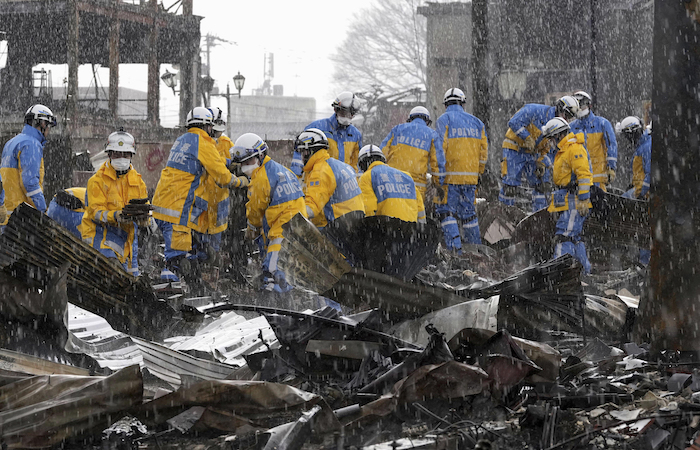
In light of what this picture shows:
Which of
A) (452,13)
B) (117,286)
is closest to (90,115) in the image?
(452,13)

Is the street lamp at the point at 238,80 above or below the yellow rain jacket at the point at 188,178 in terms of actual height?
above

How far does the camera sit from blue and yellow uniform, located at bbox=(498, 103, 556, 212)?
1080 centimetres

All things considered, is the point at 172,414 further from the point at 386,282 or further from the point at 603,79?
the point at 603,79

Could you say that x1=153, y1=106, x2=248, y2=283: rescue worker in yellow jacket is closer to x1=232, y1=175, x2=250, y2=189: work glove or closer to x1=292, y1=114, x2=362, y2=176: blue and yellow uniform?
x1=232, y1=175, x2=250, y2=189: work glove

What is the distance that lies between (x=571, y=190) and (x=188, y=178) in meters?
4.06

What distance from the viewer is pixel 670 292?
4.33 meters

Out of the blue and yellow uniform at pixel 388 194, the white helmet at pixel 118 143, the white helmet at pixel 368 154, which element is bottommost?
the blue and yellow uniform at pixel 388 194

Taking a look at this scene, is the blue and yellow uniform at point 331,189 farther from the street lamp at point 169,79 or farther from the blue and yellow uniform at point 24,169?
the street lamp at point 169,79

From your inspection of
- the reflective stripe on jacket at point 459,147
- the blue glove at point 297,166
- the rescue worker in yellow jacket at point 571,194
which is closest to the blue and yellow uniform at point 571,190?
the rescue worker in yellow jacket at point 571,194

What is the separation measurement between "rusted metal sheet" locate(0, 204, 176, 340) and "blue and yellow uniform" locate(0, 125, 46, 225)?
3087 mm

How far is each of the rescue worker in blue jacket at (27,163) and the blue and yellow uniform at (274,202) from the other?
8.51 ft

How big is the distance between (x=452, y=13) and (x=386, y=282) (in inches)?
1199

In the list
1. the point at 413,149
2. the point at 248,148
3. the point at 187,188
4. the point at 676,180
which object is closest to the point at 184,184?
the point at 187,188

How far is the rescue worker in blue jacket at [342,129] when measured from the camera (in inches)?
376
